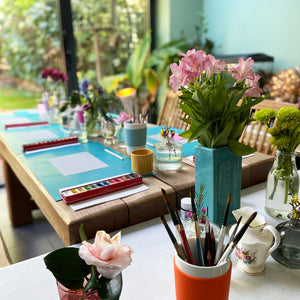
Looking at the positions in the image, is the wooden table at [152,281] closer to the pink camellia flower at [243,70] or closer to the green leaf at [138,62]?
the pink camellia flower at [243,70]

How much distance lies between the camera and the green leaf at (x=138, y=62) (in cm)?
362

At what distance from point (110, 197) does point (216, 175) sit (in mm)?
324

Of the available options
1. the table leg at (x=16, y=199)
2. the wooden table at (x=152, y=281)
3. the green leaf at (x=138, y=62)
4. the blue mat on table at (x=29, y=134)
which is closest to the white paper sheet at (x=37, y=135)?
the blue mat on table at (x=29, y=134)

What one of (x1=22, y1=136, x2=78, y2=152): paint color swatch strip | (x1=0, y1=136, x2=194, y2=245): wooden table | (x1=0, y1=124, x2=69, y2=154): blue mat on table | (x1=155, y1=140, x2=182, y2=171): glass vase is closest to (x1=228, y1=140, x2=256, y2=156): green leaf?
(x1=0, y1=136, x2=194, y2=245): wooden table

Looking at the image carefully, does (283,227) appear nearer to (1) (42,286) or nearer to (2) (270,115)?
(2) (270,115)

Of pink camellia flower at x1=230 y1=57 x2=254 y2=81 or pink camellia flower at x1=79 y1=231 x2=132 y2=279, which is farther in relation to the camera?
pink camellia flower at x1=230 y1=57 x2=254 y2=81

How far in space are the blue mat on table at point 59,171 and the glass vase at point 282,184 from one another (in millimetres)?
507

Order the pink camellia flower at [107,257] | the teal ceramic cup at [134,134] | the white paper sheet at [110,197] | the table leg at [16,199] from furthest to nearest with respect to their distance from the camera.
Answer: the table leg at [16,199]
the teal ceramic cup at [134,134]
the white paper sheet at [110,197]
the pink camellia flower at [107,257]

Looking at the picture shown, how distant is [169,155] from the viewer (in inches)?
44.9

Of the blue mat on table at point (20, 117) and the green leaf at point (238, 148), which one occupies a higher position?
the green leaf at point (238, 148)

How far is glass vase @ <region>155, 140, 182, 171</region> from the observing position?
114 cm

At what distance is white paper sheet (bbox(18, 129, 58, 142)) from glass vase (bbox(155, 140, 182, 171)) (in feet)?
2.78

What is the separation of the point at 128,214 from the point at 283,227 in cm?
41

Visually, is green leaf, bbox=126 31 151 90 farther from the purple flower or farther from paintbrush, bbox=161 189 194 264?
paintbrush, bbox=161 189 194 264
